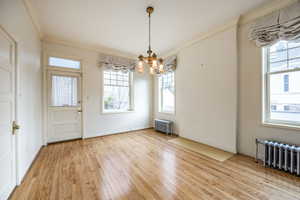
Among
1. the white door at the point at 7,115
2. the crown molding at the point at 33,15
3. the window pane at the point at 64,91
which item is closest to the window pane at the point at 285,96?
the white door at the point at 7,115

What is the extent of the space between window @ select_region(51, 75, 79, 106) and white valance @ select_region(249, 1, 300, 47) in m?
4.69

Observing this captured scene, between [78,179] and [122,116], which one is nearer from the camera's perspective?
[78,179]

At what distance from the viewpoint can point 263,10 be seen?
8.19 ft

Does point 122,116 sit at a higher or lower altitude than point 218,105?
lower

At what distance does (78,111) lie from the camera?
398cm

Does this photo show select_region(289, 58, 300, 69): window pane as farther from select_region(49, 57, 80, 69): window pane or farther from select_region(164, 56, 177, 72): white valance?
select_region(49, 57, 80, 69): window pane

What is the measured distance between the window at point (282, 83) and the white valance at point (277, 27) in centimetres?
19

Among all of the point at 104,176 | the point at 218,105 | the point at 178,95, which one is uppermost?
the point at 178,95

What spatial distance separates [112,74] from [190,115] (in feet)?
10.0

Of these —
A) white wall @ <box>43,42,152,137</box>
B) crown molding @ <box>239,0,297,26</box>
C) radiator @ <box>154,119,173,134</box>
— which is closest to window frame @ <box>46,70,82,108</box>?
white wall @ <box>43,42,152,137</box>

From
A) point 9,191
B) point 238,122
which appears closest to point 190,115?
point 238,122

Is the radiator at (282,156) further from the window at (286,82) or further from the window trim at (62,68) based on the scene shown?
the window trim at (62,68)

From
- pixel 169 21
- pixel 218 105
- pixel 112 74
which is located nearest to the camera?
pixel 169 21

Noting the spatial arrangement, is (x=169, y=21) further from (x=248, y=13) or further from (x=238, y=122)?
(x=238, y=122)
